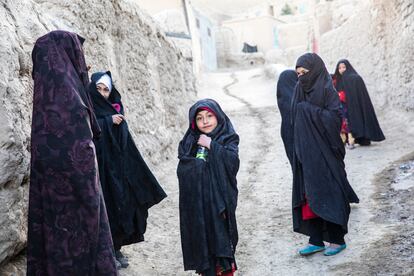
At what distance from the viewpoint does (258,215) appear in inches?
197

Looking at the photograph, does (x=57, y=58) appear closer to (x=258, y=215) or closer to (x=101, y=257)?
(x=101, y=257)

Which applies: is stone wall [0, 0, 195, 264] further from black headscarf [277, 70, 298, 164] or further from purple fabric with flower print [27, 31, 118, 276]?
black headscarf [277, 70, 298, 164]

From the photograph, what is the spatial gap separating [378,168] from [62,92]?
4.76 meters

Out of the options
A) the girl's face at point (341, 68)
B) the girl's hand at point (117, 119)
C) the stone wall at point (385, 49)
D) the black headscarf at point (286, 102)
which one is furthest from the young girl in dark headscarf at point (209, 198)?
the stone wall at point (385, 49)

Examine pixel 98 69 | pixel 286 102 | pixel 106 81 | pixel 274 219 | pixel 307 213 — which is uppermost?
pixel 98 69

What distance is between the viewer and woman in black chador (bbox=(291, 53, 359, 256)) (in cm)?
370

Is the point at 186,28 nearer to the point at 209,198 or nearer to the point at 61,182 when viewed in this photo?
the point at 209,198

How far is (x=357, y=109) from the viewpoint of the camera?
7.64 metres

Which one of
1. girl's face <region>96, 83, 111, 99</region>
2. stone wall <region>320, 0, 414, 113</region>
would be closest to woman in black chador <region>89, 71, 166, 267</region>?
girl's face <region>96, 83, 111, 99</region>

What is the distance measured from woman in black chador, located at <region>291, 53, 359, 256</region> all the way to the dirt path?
0.20 metres

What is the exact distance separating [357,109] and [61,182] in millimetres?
6146

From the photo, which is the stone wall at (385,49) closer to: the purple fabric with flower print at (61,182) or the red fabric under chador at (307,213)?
the red fabric under chador at (307,213)

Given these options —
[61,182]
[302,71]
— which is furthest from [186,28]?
[61,182]

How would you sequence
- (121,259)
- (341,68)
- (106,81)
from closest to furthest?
(106,81)
(121,259)
(341,68)
